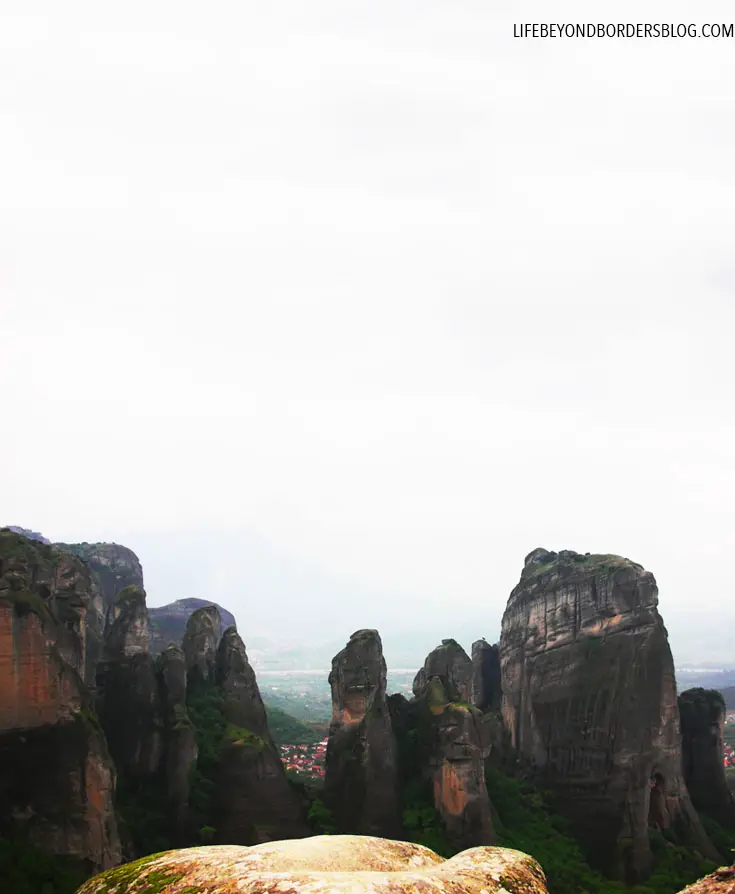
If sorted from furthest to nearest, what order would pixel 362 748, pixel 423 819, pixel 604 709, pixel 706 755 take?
pixel 706 755 < pixel 604 709 < pixel 362 748 < pixel 423 819

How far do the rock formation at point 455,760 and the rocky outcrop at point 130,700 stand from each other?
12928 mm

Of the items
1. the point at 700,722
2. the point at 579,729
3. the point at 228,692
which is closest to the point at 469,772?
the point at 579,729

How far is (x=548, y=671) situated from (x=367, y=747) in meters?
13.5

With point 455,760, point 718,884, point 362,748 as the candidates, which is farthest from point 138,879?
point 362,748

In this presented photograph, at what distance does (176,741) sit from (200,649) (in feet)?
23.4

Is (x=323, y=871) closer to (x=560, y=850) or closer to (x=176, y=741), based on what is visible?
(x=176, y=741)

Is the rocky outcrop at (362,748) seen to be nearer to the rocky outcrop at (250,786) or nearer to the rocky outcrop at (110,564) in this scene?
the rocky outcrop at (250,786)

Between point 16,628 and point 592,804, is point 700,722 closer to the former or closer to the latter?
point 592,804

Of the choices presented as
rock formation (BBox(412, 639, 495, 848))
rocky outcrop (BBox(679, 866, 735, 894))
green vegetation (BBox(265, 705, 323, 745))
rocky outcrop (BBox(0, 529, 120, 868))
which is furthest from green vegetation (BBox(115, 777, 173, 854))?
green vegetation (BBox(265, 705, 323, 745))

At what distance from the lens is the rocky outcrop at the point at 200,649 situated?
41750 millimetres

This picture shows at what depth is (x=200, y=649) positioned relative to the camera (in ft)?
139

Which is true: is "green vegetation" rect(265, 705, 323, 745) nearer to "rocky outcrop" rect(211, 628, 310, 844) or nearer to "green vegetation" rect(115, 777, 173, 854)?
"rocky outcrop" rect(211, 628, 310, 844)

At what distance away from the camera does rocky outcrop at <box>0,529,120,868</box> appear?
25875 millimetres

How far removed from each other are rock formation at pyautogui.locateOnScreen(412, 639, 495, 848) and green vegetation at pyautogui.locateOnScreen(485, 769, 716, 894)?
1.89 metres
